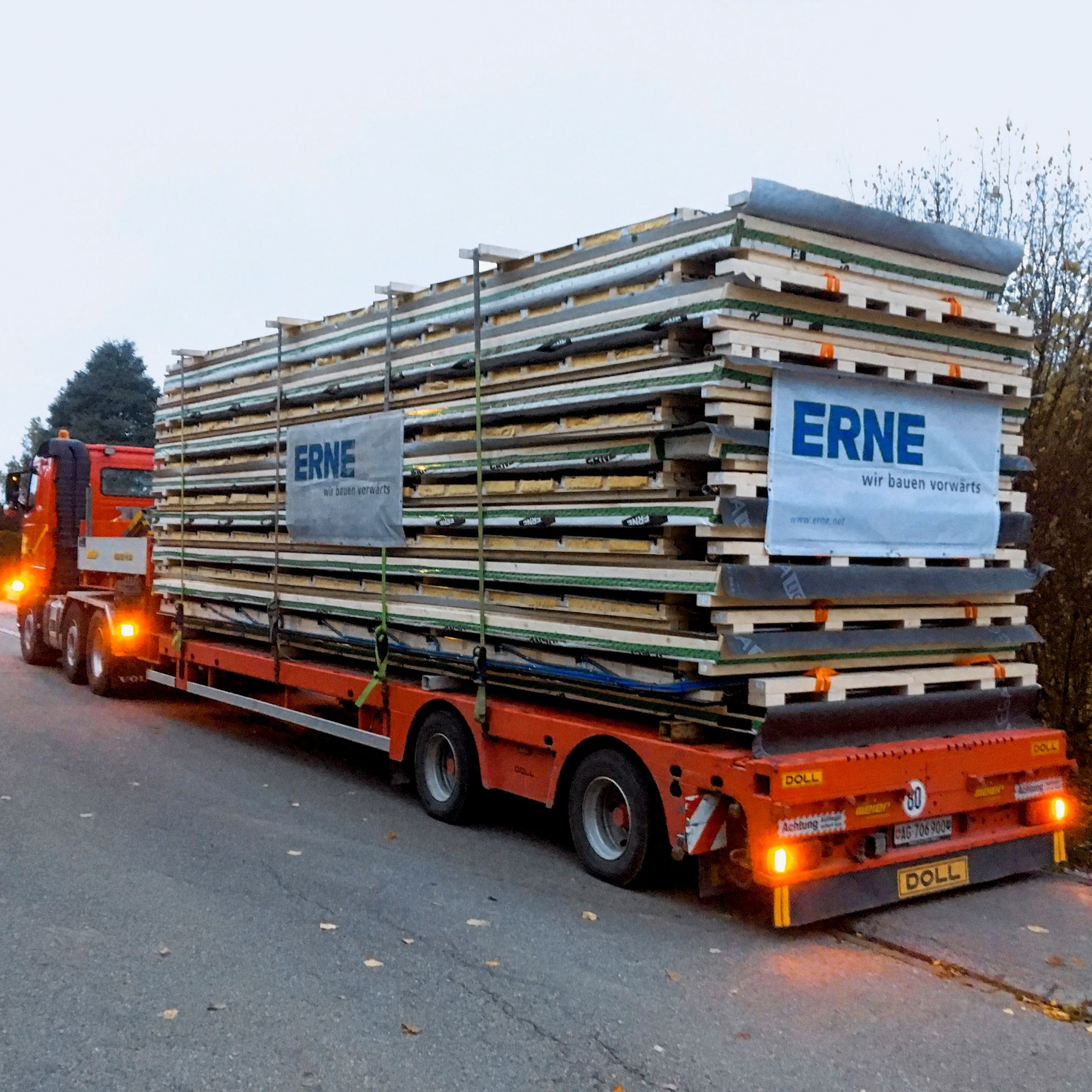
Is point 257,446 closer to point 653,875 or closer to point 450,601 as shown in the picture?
point 450,601

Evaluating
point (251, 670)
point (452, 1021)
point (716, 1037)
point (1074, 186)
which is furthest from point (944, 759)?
point (251, 670)

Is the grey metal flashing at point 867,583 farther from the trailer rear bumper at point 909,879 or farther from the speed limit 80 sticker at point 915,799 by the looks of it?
the trailer rear bumper at point 909,879

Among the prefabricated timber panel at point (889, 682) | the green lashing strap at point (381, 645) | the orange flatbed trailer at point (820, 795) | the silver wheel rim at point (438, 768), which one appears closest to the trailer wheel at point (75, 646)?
the green lashing strap at point (381, 645)

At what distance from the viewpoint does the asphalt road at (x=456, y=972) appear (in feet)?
14.5

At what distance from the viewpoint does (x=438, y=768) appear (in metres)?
8.32

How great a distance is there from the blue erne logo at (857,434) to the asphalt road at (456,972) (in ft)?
8.02

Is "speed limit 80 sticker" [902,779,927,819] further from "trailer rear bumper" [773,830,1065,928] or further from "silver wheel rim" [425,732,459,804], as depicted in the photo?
"silver wheel rim" [425,732,459,804]

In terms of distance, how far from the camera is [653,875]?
6586 mm

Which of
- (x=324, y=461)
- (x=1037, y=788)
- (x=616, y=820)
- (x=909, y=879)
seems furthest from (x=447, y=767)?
(x=1037, y=788)

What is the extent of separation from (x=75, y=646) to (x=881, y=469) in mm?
11014

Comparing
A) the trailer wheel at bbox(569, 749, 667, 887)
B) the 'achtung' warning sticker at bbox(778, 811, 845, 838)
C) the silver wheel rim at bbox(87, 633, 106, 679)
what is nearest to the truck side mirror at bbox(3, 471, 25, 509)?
the silver wheel rim at bbox(87, 633, 106, 679)

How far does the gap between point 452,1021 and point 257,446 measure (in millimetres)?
6854

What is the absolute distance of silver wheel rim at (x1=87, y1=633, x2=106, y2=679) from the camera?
45.0 feet

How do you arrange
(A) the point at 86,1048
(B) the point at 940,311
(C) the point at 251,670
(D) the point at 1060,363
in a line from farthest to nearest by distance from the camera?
(C) the point at 251,670 → (D) the point at 1060,363 → (B) the point at 940,311 → (A) the point at 86,1048
